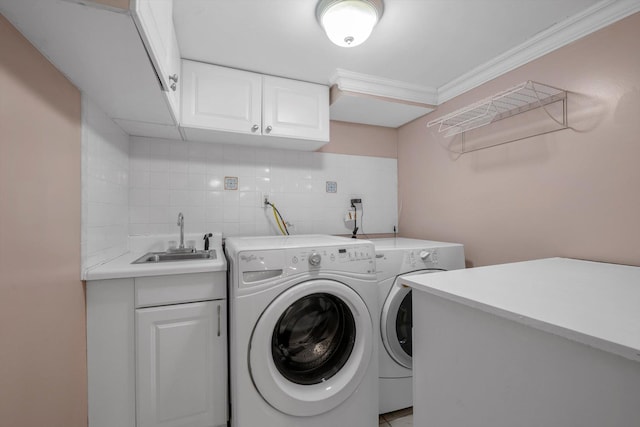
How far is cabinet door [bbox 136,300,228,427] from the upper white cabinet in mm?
1127

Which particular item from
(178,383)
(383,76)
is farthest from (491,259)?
(178,383)

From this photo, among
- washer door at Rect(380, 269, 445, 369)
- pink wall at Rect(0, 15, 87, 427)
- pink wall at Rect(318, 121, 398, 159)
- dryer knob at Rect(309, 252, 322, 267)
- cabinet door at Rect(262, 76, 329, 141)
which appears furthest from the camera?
pink wall at Rect(318, 121, 398, 159)

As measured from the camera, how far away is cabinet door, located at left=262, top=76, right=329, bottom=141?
75.5 inches

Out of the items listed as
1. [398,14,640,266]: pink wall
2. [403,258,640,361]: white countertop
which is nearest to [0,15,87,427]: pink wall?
[403,258,640,361]: white countertop

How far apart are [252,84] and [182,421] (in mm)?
1996

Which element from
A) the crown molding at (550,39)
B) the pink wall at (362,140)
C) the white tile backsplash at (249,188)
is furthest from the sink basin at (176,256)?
the crown molding at (550,39)

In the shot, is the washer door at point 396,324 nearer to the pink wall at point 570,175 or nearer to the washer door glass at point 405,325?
the washer door glass at point 405,325

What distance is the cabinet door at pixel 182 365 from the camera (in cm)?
130

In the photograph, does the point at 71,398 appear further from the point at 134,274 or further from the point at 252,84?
the point at 252,84

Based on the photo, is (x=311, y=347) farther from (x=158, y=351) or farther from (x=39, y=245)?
(x=39, y=245)

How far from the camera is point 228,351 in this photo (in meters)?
1.48

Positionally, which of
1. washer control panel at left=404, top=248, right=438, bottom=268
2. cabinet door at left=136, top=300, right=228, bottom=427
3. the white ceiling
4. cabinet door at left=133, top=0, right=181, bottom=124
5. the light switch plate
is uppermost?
the white ceiling

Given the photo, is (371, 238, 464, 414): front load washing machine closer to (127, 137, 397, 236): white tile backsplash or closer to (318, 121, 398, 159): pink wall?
(127, 137, 397, 236): white tile backsplash

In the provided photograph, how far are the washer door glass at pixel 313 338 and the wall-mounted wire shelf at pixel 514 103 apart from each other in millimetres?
1375
